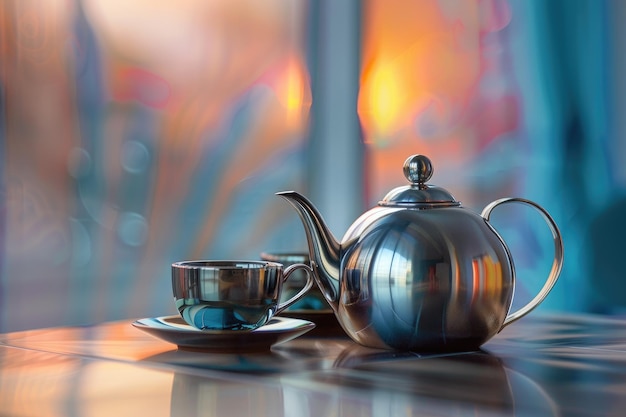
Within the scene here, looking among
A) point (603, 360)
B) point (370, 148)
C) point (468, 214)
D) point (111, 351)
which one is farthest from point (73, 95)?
point (603, 360)

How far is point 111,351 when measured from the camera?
87 cm

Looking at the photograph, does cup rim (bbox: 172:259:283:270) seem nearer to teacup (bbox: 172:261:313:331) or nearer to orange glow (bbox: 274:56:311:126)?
teacup (bbox: 172:261:313:331)

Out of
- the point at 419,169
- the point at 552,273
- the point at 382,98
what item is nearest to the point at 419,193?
the point at 419,169

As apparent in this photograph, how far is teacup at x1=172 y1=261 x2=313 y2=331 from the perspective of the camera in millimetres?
826

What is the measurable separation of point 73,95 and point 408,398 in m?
1.12

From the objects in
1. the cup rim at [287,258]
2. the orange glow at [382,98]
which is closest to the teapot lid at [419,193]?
the cup rim at [287,258]

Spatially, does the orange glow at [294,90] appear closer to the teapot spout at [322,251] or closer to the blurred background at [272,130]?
the blurred background at [272,130]

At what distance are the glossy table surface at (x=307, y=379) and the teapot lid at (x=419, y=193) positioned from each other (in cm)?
16

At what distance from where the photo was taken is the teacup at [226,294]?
2.71 feet

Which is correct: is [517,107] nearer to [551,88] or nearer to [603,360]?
[551,88]

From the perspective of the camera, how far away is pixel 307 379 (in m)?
0.73

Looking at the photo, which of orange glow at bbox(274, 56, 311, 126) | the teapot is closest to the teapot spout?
the teapot

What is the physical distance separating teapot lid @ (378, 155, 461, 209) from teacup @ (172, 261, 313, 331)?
146 millimetres

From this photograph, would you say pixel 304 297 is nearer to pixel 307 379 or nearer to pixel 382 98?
pixel 307 379
